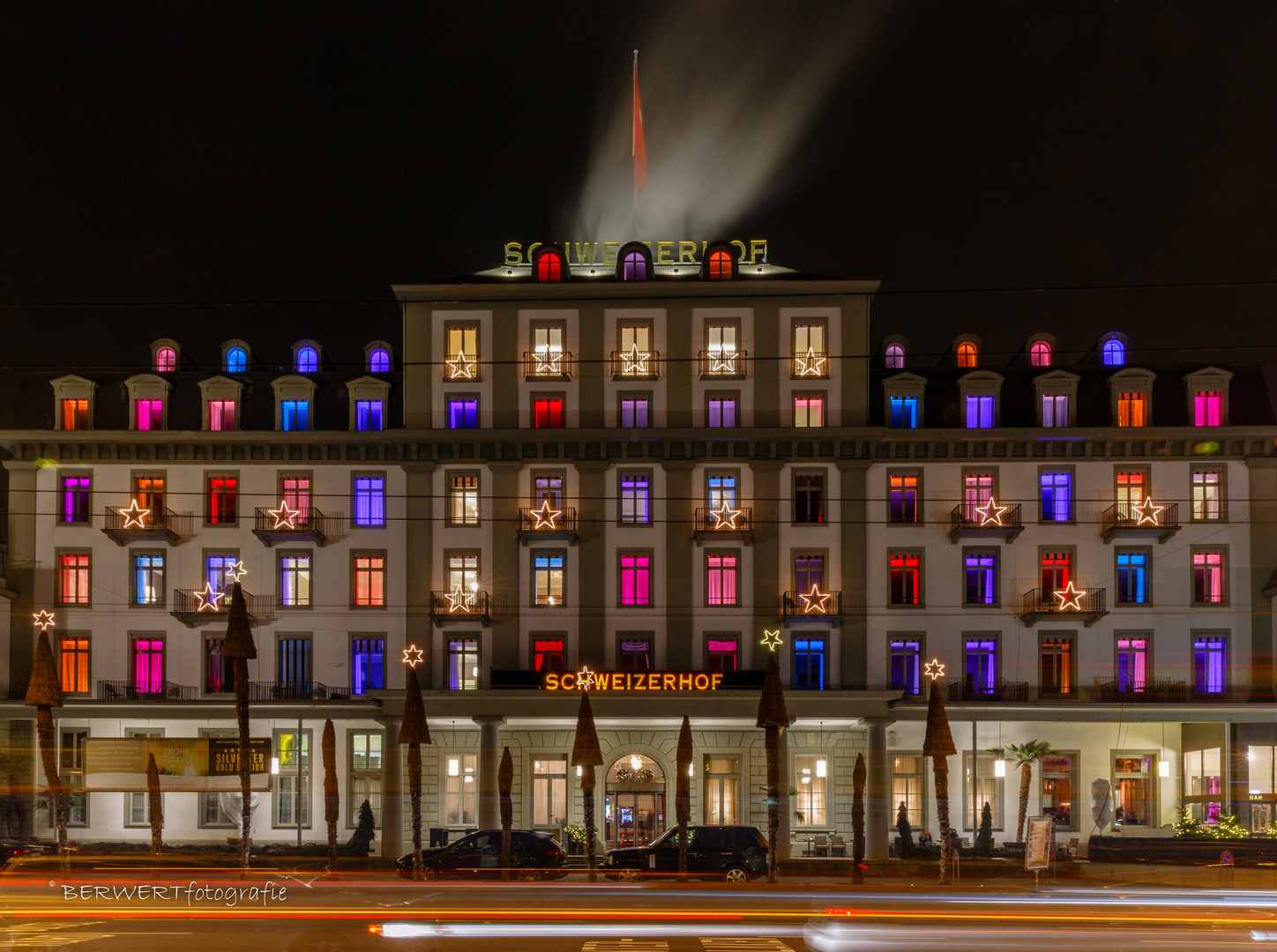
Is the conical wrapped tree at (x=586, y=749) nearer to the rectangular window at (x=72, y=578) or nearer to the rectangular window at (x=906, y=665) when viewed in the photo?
the rectangular window at (x=906, y=665)

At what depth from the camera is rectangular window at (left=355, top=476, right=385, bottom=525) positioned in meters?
44.6

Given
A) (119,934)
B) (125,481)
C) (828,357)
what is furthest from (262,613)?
(119,934)

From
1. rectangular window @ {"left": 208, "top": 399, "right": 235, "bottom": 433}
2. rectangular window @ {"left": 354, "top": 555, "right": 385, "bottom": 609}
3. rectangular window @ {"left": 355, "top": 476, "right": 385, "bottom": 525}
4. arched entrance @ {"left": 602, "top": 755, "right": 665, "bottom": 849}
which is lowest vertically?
arched entrance @ {"left": 602, "top": 755, "right": 665, "bottom": 849}

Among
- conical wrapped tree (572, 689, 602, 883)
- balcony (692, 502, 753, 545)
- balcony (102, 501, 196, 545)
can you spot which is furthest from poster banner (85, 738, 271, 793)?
balcony (692, 502, 753, 545)

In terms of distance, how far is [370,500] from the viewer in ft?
147

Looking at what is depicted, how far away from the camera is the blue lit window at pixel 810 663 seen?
Result: 4316 centimetres

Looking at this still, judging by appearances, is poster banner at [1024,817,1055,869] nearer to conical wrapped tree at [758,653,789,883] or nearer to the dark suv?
the dark suv

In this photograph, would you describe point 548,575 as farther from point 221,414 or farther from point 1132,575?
point 1132,575

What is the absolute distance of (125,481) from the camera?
44594 millimetres

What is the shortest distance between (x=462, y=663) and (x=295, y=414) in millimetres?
11207

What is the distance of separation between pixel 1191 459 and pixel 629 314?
21.0 metres

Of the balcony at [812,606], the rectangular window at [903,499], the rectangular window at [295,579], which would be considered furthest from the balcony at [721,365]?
the rectangular window at [295,579]

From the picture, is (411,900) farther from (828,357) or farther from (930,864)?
(828,357)

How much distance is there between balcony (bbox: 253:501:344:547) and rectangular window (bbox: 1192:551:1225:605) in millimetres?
31009
